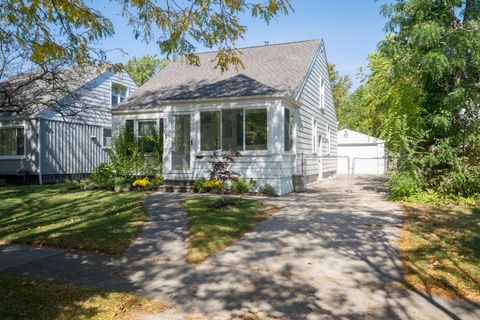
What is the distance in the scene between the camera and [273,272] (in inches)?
193

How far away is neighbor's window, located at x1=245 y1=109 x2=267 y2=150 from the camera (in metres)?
12.8

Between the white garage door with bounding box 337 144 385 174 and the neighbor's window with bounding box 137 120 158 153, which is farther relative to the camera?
the white garage door with bounding box 337 144 385 174

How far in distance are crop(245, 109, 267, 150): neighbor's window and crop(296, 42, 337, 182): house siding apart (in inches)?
89.0

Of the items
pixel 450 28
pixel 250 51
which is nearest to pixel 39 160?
pixel 250 51

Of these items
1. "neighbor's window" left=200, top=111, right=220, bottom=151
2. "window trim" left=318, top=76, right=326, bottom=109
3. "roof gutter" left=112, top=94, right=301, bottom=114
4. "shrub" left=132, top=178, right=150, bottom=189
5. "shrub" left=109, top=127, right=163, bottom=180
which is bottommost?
"shrub" left=132, top=178, right=150, bottom=189

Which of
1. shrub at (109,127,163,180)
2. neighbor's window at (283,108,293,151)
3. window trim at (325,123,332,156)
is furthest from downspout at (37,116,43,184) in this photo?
window trim at (325,123,332,156)

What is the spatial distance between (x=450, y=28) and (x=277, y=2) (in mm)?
7177

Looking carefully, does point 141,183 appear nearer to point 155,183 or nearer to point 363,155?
point 155,183

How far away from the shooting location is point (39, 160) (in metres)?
17.5

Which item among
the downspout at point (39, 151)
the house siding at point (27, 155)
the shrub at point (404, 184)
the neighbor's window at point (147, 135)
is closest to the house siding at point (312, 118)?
the shrub at point (404, 184)

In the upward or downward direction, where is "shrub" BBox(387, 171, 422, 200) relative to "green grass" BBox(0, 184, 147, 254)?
upward

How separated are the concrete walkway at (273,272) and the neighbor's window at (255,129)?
5253 mm

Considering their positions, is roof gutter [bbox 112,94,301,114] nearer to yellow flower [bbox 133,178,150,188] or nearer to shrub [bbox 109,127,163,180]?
shrub [bbox 109,127,163,180]

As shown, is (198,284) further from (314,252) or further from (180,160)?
(180,160)
